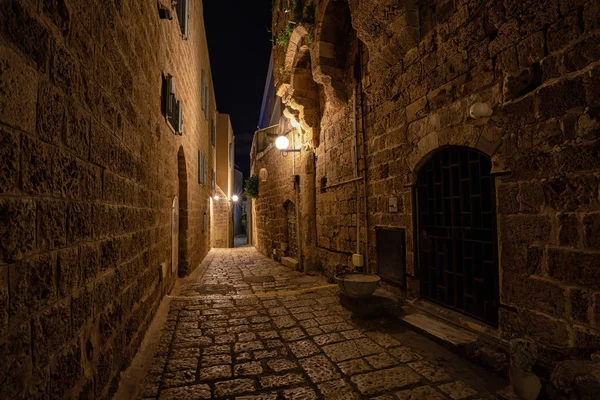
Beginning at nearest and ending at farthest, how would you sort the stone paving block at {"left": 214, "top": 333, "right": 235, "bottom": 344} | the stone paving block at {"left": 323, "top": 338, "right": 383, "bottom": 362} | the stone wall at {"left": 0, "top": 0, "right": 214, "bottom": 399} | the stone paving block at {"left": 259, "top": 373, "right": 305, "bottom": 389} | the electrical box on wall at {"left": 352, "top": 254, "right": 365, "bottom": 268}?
the stone wall at {"left": 0, "top": 0, "right": 214, "bottom": 399} → the stone paving block at {"left": 259, "top": 373, "right": 305, "bottom": 389} → the stone paving block at {"left": 323, "top": 338, "right": 383, "bottom": 362} → the stone paving block at {"left": 214, "top": 333, "right": 235, "bottom": 344} → the electrical box on wall at {"left": 352, "top": 254, "right": 365, "bottom": 268}

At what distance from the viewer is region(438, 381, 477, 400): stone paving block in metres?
2.38

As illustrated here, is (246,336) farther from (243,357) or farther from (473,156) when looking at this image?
(473,156)

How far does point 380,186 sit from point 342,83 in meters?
2.56

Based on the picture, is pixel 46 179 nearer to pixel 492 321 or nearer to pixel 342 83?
pixel 492 321

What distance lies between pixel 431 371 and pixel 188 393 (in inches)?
83.1

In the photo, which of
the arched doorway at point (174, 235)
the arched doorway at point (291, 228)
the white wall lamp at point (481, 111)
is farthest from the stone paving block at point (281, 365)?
the arched doorway at point (291, 228)

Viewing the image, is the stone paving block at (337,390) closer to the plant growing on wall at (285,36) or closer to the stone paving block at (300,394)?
the stone paving block at (300,394)

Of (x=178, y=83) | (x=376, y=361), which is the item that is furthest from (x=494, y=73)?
(x=178, y=83)

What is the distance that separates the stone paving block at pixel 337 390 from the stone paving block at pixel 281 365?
0.42 metres

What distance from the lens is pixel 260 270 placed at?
8.32 m

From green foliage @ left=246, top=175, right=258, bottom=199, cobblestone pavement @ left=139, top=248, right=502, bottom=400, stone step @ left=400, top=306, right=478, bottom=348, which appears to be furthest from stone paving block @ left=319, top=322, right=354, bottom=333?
green foliage @ left=246, top=175, right=258, bottom=199

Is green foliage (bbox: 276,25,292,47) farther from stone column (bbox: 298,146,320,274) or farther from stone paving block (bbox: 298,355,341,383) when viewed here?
stone paving block (bbox: 298,355,341,383)

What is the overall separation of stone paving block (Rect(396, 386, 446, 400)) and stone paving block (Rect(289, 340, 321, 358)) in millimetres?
1013

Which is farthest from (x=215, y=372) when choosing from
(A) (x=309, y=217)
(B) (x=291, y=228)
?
(B) (x=291, y=228)
